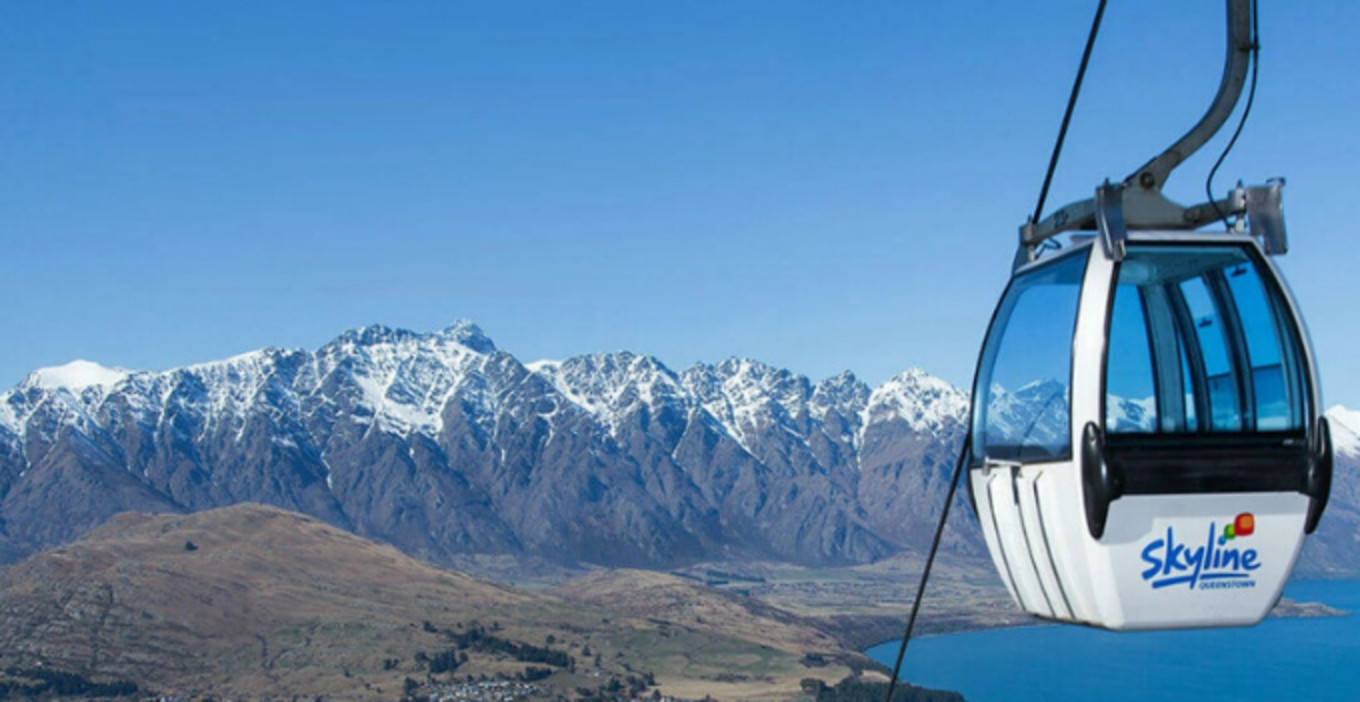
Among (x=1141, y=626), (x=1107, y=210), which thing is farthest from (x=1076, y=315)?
(x=1141, y=626)

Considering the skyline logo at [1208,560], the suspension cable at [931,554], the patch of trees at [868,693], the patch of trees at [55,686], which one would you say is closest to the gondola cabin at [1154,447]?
the skyline logo at [1208,560]

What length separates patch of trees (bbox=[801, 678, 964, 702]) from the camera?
178250 millimetres

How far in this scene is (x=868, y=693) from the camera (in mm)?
181875

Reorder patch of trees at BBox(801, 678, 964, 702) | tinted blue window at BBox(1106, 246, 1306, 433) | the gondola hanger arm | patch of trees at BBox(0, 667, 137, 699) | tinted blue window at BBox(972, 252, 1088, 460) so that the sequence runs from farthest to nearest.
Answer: patch of trees at BBox(0, 667, 137, 699)
patch of trees at BBox(801, 678, 964, 702)
tinted blue window at BBox(1106, 246, 1306, 433)
tinted blue window at BBox(972, 252, 1088, 460)
the gondola hanger arm

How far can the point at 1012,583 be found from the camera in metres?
7.37

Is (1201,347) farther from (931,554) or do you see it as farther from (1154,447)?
(931,554)

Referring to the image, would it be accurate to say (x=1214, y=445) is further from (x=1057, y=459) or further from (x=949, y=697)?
(x=949, y=697)

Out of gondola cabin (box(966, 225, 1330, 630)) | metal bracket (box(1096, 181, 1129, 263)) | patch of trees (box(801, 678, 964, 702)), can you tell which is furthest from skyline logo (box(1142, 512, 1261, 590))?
patch of trees (box(801, 678, 964, 702))

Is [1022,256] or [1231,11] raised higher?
[1231,11]

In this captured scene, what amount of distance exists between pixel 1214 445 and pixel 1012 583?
132 centimetres

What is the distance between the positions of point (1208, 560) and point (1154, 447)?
23.0 inches

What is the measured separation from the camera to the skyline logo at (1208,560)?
6473 millimetres

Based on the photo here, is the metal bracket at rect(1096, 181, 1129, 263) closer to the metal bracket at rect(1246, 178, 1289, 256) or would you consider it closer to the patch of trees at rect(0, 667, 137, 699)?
the metal bracket at rect(1246, 178, 1289, 256)

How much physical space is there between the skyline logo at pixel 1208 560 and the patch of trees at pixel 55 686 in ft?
676
